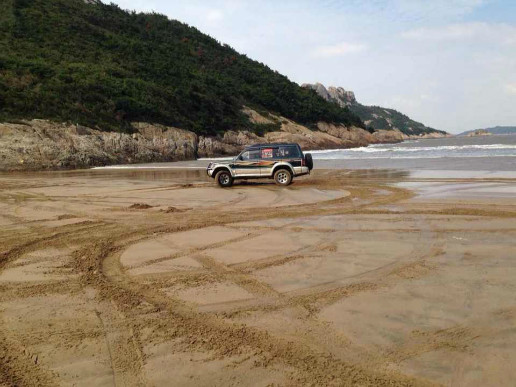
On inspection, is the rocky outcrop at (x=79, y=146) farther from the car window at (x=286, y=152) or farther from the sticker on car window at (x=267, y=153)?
the car window at (x=286, y=152)

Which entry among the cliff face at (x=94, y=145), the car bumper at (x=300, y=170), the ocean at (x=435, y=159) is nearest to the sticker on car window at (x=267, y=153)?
the car bumper at (x=300, y=170)

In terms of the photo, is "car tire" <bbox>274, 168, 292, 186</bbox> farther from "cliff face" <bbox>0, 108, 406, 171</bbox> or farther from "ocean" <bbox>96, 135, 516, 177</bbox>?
"cliff face" <bbox>0, 108, 406, 171</bbox>

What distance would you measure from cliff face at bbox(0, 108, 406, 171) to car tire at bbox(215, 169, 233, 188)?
821 inches

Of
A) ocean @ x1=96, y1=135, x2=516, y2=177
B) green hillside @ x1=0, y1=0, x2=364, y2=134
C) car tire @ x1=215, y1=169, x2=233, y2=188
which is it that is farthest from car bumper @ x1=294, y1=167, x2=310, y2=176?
green hillside @ x1=0, y1=0, x2=364, y2=134

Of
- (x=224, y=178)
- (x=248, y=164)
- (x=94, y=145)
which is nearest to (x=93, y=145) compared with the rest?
(x=94, y=145)

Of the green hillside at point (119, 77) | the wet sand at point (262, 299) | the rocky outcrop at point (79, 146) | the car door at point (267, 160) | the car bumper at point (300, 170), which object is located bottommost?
the wet sand at point (262, 299)

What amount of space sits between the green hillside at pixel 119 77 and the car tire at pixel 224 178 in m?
26.4

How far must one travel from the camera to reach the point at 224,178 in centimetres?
1814

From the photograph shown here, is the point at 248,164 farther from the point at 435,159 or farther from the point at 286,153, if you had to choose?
the point at 435,159

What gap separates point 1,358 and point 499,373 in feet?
13.7

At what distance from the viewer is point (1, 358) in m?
3.47

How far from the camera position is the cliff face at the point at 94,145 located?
32094 millimetres

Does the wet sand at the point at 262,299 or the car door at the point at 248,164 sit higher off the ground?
the car door at the point at 248,164

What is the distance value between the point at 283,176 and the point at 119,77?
4465 centimetres
